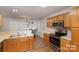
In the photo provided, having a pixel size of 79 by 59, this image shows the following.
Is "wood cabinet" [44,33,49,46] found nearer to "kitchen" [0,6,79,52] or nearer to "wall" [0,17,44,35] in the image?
"kitchen" [0,6,79,52]

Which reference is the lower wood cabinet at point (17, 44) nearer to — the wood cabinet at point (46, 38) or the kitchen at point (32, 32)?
the kitchen at point (32, 32)

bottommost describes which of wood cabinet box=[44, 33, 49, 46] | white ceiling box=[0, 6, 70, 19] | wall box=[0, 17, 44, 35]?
wood cabinet box=[44, 33, 49, 46]

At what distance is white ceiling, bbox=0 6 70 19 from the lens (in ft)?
3.37

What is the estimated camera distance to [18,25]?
114 cm

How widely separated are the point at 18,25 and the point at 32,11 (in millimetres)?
246

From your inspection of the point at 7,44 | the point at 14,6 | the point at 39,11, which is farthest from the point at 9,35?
the point at 39,11

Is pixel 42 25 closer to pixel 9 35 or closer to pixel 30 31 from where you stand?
pixel 30 31

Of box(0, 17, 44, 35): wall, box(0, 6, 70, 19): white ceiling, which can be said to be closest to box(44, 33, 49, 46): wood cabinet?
box(0, 17, 44, 35): wall

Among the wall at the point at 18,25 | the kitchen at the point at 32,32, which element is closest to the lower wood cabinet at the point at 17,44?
the kitchen at the point at 32,32

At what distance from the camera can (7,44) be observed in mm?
1224

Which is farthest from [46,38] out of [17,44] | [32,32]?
[17,44]

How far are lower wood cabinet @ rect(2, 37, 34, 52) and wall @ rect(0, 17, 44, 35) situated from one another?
0.17 m

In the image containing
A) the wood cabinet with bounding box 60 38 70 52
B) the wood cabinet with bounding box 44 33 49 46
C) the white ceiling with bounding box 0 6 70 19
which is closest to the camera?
the white ceiling with bounding box 0 6 70 19

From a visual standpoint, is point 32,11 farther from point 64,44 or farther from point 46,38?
point 64,44
